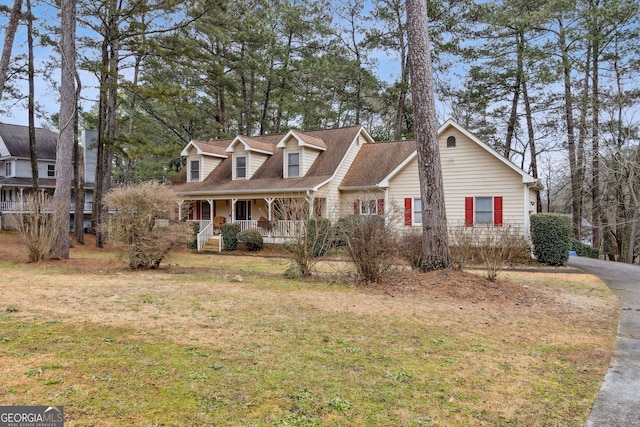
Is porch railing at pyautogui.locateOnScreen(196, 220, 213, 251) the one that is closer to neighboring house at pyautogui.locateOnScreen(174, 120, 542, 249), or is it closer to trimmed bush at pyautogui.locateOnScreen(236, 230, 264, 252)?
neighboring house at pyautogui.locateOnScreen(174, 120, 542, 249)

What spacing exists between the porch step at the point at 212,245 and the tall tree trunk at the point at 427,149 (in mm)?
13611

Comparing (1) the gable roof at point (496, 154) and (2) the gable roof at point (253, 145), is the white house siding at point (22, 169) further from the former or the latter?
(1) the gable roof at point (496, 154)

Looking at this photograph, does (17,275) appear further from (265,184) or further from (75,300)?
(265,184)

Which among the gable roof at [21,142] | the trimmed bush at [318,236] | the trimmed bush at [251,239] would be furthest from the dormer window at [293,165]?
the gable roof at [21,142]

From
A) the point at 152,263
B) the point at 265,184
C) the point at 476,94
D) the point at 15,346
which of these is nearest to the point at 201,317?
the point at 15,346

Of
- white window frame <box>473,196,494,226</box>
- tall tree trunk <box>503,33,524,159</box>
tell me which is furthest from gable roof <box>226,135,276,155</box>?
tall tree trunk <box>503,33,524,159</box>

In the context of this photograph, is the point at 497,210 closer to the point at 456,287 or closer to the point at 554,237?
the point at 554,237

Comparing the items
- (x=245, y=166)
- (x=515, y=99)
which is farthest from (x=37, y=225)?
(x=515, y=99)

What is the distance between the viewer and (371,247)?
9.05 m

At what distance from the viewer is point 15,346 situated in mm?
4375

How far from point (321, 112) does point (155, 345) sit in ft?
98.3

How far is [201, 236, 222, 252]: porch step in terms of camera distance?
21.0 m

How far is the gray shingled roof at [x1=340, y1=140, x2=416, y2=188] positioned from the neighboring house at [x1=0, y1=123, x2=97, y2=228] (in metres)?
19.3

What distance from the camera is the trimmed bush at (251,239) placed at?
19.9 metres
